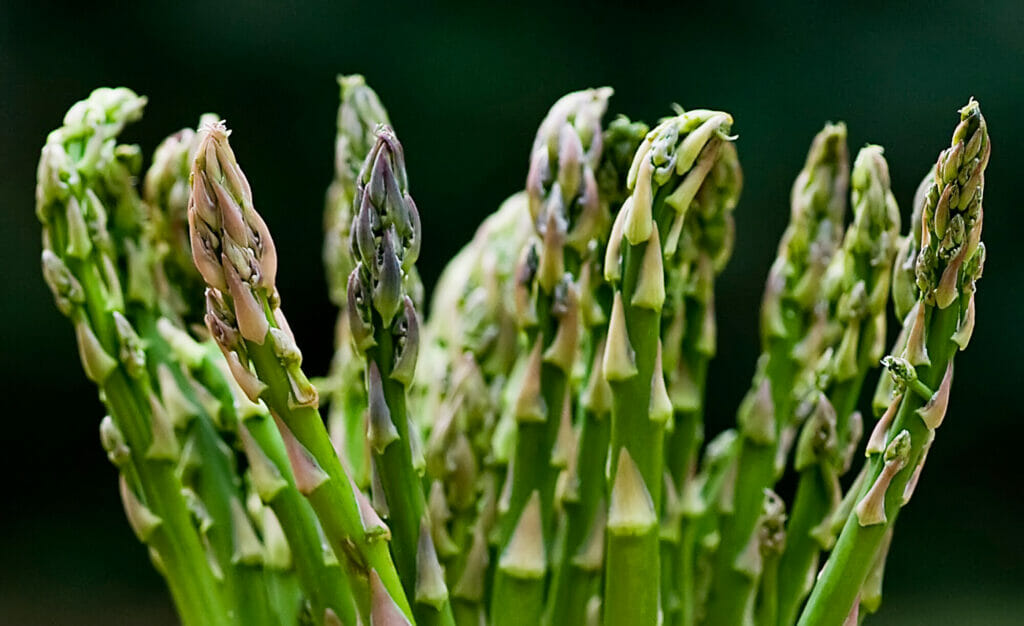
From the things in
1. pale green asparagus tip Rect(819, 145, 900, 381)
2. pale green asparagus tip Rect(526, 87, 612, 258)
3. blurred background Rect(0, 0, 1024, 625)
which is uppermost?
pale green asparagus tip Rect(526, 87, 612, 258)

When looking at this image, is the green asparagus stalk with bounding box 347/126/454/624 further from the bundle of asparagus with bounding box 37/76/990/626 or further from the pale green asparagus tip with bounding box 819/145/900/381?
the pale green asparagus tip with bounding box 819/145/900/381

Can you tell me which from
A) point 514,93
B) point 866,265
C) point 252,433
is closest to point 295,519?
point 252,433

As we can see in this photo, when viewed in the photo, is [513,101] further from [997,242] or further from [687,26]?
[997,242]

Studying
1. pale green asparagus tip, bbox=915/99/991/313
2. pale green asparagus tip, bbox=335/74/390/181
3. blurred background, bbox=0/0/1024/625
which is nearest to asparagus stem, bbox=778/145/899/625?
pale green asparagus tip, bbox=915/99/991/313

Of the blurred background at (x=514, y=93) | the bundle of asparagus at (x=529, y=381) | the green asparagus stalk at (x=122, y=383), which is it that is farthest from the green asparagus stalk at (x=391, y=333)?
the blurred background at (x=514, y=93)

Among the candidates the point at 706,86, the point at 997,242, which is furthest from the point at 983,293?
the point at 706,86

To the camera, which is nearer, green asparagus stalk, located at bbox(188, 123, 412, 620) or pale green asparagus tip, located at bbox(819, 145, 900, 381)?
green asparagus stalk, located at bbox(188, 123, 412, 620)

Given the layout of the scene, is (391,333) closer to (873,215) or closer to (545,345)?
(545,345)
